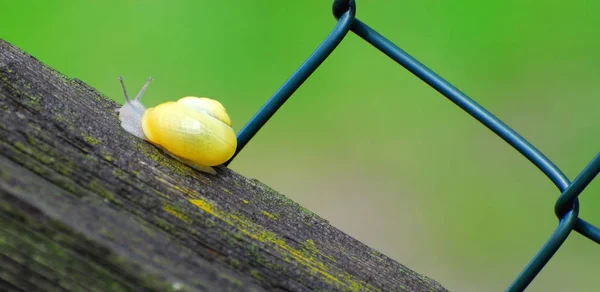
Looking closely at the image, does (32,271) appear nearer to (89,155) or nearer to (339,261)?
(89,155)

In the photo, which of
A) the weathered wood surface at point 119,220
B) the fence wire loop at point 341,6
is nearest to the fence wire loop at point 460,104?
the fence wire loop at point 341,6

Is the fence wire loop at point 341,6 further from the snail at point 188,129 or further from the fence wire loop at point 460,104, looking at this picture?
the snail at point 188,129

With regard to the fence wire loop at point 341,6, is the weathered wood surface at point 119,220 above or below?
below

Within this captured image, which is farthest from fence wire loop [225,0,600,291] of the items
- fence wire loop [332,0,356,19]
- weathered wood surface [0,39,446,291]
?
weathered wood surface [0,39,446,291]

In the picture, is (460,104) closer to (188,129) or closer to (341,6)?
(341,6)

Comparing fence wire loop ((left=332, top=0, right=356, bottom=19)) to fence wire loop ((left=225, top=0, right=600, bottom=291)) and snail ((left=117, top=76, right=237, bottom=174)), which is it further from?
snail ((left=117, top=76, right=237, bottom=174))

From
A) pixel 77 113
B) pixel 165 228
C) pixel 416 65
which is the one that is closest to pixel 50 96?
pixel 77 113

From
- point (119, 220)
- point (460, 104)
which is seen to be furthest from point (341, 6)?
point (119, 220)
